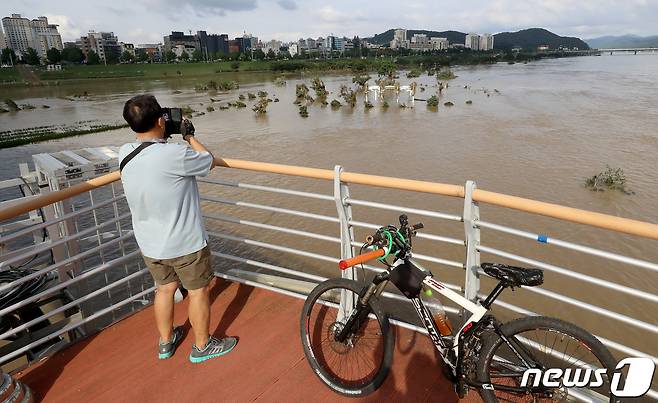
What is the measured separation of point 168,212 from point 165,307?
0.74 meters

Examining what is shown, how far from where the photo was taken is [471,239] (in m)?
2.40

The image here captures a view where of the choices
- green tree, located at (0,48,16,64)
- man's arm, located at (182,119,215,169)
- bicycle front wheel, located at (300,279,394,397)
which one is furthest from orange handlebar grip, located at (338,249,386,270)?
green tree, located at (0,48,16,64)

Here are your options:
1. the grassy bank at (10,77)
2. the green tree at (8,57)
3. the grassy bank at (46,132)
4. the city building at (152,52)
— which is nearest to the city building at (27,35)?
the city building at (152,52)

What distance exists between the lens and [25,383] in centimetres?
269

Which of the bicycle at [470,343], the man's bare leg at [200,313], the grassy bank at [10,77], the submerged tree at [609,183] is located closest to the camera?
the bicycle at [470,343]

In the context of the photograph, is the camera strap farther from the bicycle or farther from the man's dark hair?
the bicycle

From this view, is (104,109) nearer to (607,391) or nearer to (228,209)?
(228,209)

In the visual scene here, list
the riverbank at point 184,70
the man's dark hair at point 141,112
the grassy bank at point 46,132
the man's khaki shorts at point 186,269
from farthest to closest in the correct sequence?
the riverbank at point 184,70, the grassy bank at point 46,132, the man's khaki shorts at point 186,269, the man's dark hair at point 141,112

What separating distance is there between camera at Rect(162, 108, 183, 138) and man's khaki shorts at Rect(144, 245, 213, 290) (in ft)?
2.42

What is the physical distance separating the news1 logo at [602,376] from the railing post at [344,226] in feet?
3.83

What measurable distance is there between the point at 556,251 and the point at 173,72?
64.8 m

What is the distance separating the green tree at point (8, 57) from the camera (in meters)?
81.6

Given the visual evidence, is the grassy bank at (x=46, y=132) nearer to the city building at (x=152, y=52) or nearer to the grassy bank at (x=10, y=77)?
the grassy bank at (x=10, y=77)

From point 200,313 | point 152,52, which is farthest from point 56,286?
point 152,52
